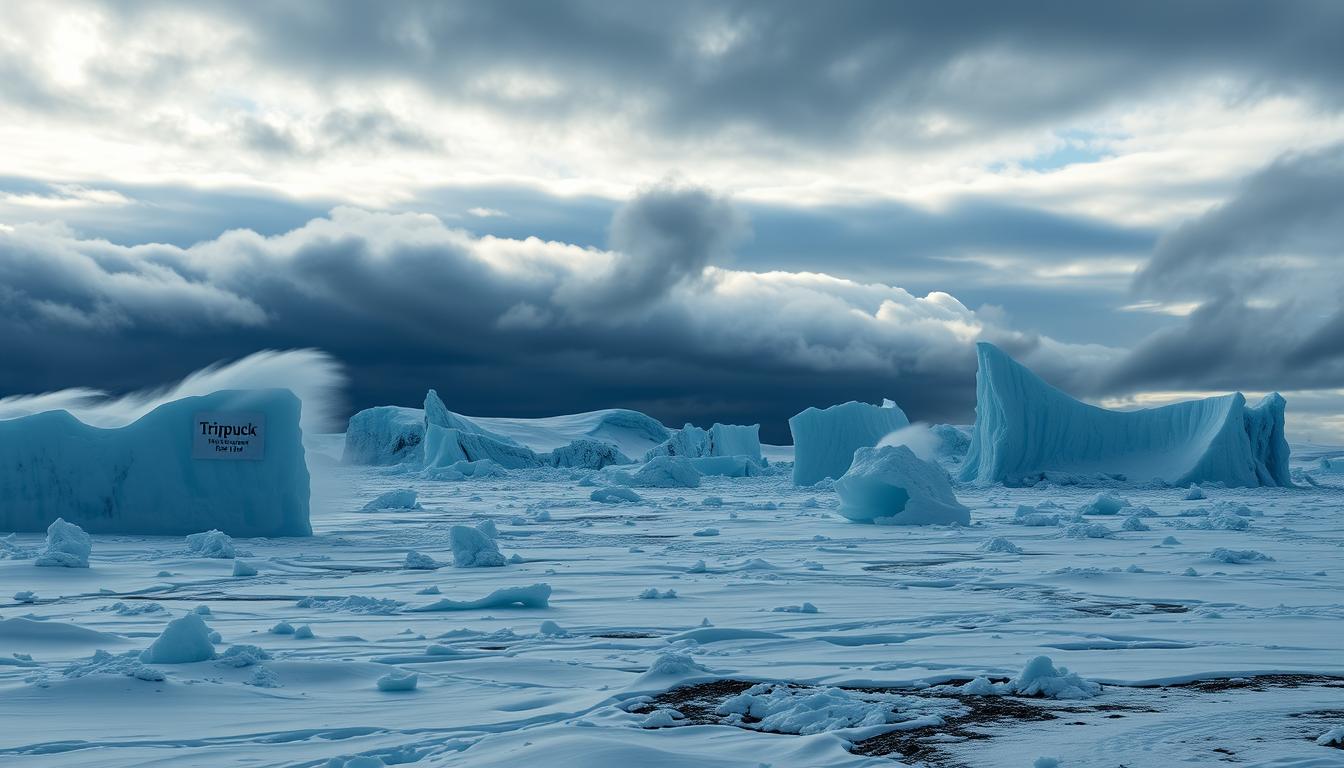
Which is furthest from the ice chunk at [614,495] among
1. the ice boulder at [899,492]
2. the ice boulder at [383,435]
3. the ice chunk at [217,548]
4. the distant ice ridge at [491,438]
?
the ice boulder at [383,435]

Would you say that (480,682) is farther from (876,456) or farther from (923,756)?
(876,456)

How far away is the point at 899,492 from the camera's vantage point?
14.9 meters

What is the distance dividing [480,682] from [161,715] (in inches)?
45.7

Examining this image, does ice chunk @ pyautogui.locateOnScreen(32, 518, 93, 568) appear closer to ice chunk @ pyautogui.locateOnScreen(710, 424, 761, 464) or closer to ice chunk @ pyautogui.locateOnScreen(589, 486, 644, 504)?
ice chunk @ pyautogui.locateOnScreen(589, 486, 644, 504)

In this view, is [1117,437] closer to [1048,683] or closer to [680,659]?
[1048,683]

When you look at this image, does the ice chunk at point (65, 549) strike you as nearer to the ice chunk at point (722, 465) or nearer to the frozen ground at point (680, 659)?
the frozen ground at point (680, 659)

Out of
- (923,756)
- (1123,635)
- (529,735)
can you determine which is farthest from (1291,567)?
(529,735)

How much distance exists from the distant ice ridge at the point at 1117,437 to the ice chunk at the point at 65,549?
21999 mm

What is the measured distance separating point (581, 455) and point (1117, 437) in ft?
77.9

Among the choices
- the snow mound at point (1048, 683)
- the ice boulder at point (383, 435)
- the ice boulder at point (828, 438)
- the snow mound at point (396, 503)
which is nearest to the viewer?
the snow mound at point (1048, 683)

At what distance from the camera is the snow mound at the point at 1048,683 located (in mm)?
4152

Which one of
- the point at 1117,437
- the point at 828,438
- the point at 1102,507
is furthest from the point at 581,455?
the point at 1102,507

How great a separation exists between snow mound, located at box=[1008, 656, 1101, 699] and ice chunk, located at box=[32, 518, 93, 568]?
7.02 meters

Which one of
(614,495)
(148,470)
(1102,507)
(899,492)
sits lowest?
(1102,507)
